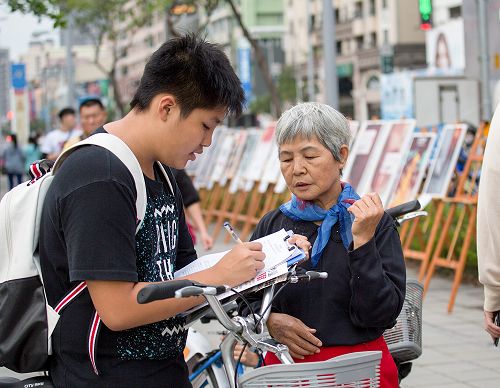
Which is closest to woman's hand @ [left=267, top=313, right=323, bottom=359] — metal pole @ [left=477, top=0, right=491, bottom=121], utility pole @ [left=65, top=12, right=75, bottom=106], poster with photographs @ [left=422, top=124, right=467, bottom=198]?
poster with photographs @ [left=422, top=124, right=467, bottom=198]

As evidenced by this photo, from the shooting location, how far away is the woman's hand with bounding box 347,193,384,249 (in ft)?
9.09

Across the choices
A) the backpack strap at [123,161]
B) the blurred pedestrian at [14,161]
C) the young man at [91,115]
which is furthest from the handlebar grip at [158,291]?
the blurred pedestrian at [14,161]

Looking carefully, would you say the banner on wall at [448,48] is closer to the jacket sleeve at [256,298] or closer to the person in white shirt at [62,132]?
the person in white shirt at [62,132]

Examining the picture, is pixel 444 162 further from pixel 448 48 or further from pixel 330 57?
pixel 448 48

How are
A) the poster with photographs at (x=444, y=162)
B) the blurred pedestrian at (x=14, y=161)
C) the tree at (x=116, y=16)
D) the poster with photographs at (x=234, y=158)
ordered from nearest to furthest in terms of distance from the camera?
the poster with photographs at (x=444, y=162)
the poster with photographs at (x=234, y=158)
the tree at (x=116, y=16)
the blurred pedestrian at (x=14, y=161)

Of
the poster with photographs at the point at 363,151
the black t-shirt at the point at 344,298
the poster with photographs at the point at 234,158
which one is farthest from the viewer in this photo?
the poster with photographs at the point at 234,158

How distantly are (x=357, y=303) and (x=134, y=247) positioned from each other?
80cm

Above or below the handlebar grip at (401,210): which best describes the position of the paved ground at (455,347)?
below

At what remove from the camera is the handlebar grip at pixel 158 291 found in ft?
7.22

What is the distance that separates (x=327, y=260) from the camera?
301cm

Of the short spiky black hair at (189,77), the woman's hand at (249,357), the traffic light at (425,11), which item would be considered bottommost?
the woman's hand at (249,357)

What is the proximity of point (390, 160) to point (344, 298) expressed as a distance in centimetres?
735

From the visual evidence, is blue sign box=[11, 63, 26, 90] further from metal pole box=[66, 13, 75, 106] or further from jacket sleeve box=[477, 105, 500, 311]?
jacket sleeve box=[477, 105, 500, 311]

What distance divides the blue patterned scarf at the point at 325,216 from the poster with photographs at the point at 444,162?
607cm
